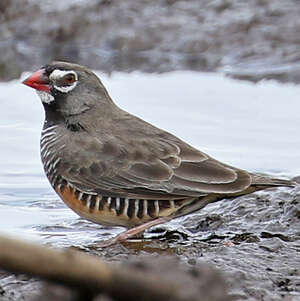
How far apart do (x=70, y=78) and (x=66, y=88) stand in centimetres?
8

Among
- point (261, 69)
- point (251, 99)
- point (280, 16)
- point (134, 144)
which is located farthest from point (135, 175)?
point (280, 16)

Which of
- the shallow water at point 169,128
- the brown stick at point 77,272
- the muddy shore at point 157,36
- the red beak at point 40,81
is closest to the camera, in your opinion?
the brown stick at point 77,272

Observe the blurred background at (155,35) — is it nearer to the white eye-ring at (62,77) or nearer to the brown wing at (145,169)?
the white eye-ring at (62,77)

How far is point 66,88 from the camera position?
752cm

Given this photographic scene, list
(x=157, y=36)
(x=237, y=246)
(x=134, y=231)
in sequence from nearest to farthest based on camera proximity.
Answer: (x=237, y=246) → (x=134, y=231) → (x=157, y=36)

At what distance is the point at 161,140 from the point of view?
7.34 m

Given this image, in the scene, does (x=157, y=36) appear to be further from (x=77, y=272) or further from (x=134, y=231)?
Result: (x=77, y=272)

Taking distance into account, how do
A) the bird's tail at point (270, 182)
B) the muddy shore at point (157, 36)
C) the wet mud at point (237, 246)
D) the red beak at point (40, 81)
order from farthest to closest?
the muddy shore at point (157, 36) < the red beak at point (40, 81) < the bird's tail at point (270, 182) < the wet mud at point (237, 246)

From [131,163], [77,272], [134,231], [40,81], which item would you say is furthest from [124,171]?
[77,272]

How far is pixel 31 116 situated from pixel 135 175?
13.8ft

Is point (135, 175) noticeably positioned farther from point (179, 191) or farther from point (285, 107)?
point (285, 107)

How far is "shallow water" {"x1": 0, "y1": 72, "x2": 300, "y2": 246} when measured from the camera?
8.20 meters

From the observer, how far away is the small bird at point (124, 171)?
7043 millimetres

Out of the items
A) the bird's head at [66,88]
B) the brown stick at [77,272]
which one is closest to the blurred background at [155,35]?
the bird's head at [66,88]
